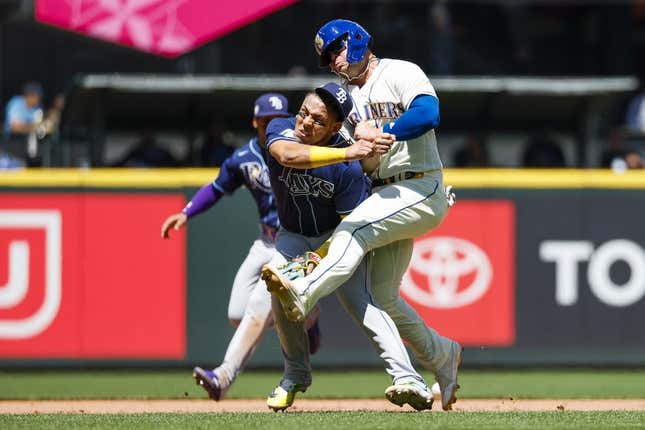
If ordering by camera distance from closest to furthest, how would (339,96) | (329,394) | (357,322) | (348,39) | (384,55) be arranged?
(339,96), (348,39), (357,322), (329,394), (384,55)

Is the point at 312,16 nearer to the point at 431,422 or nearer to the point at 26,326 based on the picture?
the point at 26,326

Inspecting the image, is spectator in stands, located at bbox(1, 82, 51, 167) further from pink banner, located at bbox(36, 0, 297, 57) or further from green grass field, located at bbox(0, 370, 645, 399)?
green grass field, located at bbox(0, 370, 645, 399)

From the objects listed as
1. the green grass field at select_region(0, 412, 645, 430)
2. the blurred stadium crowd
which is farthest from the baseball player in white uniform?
the blurred stadium crowd

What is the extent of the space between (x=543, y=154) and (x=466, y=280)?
2708 millimetres

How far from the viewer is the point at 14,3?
15.5m

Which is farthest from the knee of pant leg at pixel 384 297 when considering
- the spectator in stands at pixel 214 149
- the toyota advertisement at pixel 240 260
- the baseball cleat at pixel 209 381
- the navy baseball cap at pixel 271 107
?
the spectator in stands at pixel 214 149

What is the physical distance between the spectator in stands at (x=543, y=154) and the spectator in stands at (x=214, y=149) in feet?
9.72

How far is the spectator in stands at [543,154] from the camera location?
12961mm

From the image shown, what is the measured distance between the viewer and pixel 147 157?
41.6 feet

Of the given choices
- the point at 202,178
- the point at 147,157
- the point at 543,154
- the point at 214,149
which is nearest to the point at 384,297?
the point at 202,178

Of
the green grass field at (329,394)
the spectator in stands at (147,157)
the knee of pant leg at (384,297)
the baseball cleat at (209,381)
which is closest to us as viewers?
the green grass field at (329,394)

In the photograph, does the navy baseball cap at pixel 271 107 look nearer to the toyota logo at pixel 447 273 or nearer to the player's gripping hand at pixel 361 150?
the player's gripping hand at pixel 361 150

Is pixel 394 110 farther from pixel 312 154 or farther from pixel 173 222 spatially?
pixel 173 222

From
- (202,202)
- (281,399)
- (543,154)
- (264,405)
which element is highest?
(543,154)
